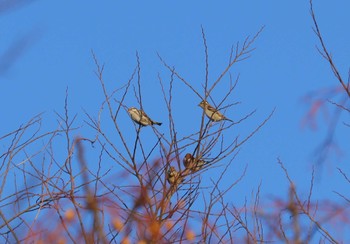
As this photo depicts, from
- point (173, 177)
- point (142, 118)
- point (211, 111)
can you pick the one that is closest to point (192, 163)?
point (173, 177)

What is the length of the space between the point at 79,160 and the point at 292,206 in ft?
2.92

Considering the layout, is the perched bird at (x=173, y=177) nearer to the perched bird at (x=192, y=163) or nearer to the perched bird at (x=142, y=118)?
the perched bird at (x=192, y=163)

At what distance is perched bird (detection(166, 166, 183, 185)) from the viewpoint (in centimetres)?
574

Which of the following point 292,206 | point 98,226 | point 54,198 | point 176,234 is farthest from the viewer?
point 176,234

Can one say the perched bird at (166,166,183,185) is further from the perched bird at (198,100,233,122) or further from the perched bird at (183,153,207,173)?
the perched bird at (198,100,233,122)

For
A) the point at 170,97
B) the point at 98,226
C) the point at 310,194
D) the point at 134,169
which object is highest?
the point at 170,97

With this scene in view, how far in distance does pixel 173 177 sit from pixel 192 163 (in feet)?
0.94

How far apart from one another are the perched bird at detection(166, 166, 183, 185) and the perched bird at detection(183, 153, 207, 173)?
10 centimetres

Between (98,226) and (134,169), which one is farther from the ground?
(134,169)

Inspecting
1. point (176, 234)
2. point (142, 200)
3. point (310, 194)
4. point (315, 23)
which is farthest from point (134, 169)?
point (142, 200)

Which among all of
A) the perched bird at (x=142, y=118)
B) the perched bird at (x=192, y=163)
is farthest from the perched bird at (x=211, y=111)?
the perched bird at (x=142, y=118)

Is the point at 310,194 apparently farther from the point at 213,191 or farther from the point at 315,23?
the point at 315,23

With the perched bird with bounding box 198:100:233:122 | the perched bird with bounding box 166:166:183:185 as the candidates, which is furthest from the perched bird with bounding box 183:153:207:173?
the perched bird with bounding box 198:100:233:122

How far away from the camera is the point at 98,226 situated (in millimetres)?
1567
